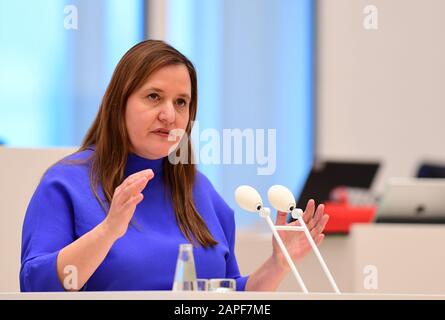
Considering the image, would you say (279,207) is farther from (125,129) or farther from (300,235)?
(125,129)

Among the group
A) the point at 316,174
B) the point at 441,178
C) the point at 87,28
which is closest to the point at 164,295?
the point at 316,174

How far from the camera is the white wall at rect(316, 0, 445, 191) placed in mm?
5645

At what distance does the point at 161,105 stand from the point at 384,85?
4156mm

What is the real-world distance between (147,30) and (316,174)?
210 centimetres

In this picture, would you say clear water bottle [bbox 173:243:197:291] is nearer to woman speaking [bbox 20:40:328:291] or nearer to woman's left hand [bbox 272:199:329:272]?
woman speaking [bbox 20:40:328:291]

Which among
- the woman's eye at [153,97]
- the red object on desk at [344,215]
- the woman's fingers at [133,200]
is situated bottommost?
the red object on desk at [344,215]

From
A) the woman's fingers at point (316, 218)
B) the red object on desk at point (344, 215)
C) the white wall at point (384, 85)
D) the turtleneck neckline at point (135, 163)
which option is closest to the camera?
the woman's fingers at point (316, 218)

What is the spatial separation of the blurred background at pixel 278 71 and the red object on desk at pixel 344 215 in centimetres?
90

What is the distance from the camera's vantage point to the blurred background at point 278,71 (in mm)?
4914

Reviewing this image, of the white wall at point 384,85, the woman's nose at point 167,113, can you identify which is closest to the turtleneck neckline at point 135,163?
the woman's nose at point 167,113

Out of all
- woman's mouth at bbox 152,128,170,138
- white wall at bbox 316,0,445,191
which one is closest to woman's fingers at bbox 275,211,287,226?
woman's mouth at bbox 152,128,170,138

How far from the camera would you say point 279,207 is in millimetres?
1590

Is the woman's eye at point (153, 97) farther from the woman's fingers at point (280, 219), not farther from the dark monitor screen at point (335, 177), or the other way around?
the dark monitor screen at point (335, 177)

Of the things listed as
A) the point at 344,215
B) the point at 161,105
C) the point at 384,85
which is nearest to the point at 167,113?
the point at 161,105
